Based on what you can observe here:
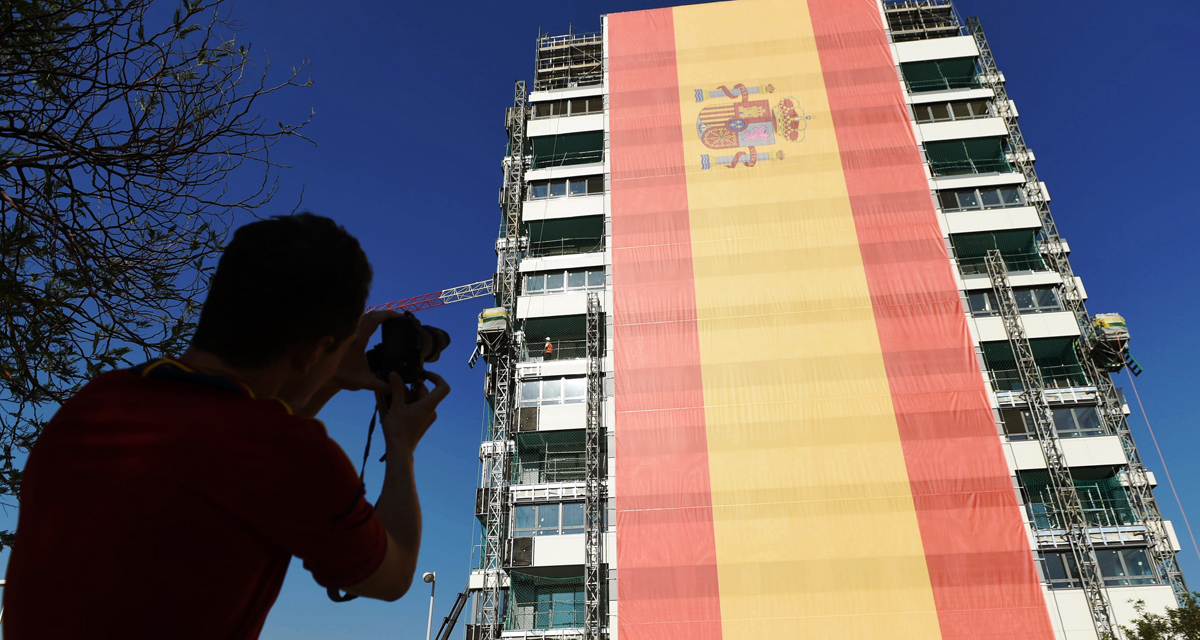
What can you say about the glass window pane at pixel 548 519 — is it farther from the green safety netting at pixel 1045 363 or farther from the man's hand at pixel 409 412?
the man's hand at pixel 409 412

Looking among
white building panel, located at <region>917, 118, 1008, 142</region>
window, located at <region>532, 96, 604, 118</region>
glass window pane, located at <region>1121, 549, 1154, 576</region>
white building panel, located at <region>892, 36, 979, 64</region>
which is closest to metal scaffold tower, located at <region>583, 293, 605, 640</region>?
window, located at <region>532, 96, 604, 118</region>

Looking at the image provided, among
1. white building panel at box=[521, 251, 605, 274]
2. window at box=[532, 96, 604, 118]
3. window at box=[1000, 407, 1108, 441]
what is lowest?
window at box=[1000, 407, 1108, 441]

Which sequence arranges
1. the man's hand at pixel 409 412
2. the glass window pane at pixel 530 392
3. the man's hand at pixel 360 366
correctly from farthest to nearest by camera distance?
the glass window pane at pixel 530 392
the man's hand at pixel 360 366
the man's hand at pixel 409 412

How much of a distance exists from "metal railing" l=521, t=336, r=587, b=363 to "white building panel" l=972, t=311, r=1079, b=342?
1426cm

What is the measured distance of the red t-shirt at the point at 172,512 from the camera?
892 millimetres

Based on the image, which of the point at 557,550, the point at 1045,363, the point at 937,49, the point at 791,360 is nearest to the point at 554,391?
the point at 557,550

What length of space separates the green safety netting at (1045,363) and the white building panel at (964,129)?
8.89m

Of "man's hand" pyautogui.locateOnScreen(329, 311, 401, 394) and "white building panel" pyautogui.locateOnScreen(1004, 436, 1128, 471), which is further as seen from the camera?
"white building panel" pyautogui.locateOnScreen(1004, 436, 1128, 471)

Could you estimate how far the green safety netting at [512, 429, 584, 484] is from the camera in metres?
23.4

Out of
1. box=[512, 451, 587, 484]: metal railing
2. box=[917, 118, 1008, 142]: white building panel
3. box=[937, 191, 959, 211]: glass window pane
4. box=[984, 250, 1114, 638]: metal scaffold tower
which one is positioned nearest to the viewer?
box=[984, 250, 1114, 638]: metal scaffold tower

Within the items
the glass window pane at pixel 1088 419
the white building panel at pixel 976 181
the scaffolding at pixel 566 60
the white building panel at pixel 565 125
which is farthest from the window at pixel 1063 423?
the scaffolding at pixel 566 60

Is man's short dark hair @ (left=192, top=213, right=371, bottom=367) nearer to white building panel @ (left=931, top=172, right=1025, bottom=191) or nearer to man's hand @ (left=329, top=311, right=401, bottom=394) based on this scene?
man's hand @ (left=329, top=311, right=401, bottom=394)

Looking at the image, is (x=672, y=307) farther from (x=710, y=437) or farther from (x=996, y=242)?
(x=996, y=242)

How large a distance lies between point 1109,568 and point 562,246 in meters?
21.6
